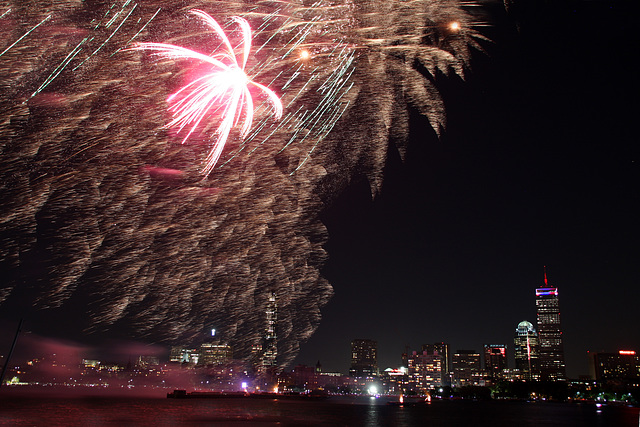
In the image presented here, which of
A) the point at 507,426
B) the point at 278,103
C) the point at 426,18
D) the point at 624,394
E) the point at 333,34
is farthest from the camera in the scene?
the point at 624,394

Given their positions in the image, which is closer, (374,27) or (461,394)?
(374,27)

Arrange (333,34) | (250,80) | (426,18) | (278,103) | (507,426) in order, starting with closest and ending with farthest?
1. (426,18)
2. (333,34)
3. (250,80)
4. (278,103)
5. (507,426)

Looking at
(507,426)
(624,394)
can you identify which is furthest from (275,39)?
(624,394)

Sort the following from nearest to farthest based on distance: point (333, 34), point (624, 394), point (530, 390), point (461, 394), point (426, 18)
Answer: point (426, 18), point (333, 34), point (624, 394), point (530, 390), point (461, 394)

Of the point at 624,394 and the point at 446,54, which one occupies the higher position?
the point at 446,54

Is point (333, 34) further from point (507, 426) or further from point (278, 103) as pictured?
point (507, 426)

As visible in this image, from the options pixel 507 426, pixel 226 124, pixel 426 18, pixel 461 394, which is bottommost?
pixel 461 394

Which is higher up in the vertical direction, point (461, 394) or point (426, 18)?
point (426, 18)

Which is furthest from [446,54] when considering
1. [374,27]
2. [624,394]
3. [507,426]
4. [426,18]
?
[624,394]

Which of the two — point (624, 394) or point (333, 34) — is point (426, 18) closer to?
point (333, 34)
